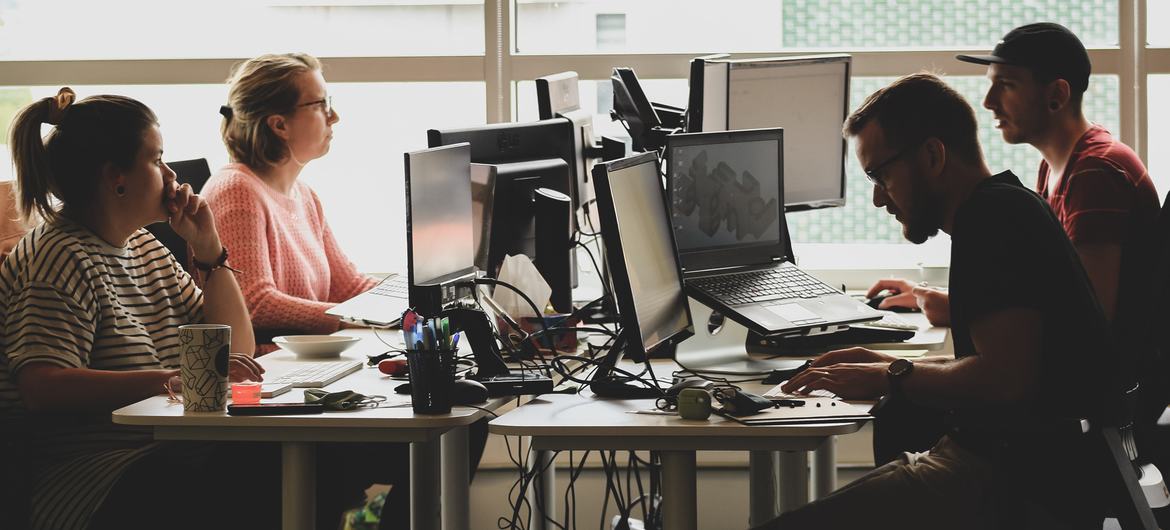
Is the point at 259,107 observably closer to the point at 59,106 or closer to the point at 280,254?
the point at 280,254

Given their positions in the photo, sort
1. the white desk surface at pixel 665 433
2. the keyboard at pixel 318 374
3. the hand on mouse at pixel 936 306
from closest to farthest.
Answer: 1. the white desk surface at pixel 665 433
2. the keyboard at pixel 318 374
3. the hand on mouse at pixel 936 306

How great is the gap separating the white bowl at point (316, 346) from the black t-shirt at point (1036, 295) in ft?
4.07

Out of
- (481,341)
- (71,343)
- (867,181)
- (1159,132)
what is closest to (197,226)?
(71,343)

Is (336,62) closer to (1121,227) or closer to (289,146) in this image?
(289,146)

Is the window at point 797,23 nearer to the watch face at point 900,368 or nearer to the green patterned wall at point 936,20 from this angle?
the green patterned wall at point 936,20

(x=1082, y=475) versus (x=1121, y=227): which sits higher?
(x=1121, y=227)

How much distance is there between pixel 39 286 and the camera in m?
1.95

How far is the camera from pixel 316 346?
7.70 feet

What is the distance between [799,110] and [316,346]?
1.47m

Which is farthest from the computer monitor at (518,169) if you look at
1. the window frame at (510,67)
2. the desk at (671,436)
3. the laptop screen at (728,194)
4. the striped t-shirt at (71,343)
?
the window frame at (510,67)

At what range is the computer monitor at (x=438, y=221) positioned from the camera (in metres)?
2.05

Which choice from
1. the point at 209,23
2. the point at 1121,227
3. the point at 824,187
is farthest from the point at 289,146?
the point at 1121,227

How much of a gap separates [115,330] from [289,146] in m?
1.15

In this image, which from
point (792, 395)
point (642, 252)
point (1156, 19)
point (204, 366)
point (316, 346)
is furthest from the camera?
point (1156, 19)
